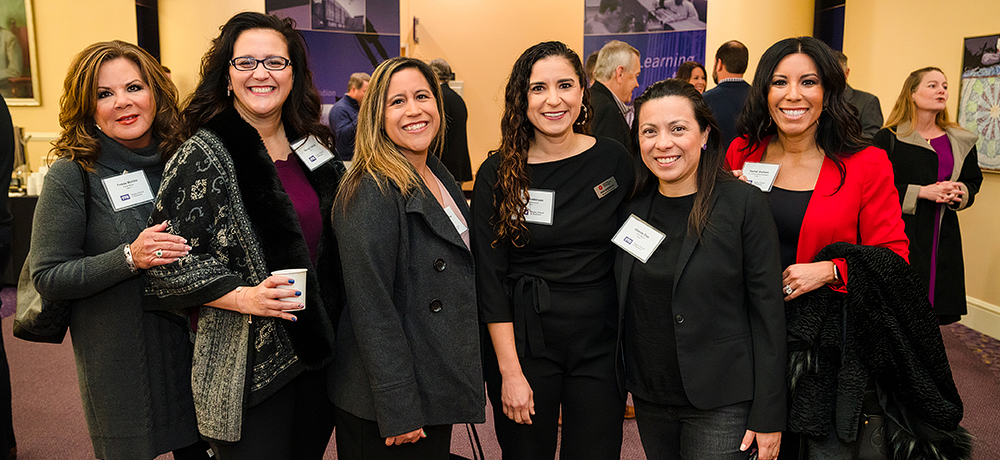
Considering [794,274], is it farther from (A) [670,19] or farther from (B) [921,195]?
(A) [670,19]

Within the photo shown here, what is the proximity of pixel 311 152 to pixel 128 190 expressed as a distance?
0.52m

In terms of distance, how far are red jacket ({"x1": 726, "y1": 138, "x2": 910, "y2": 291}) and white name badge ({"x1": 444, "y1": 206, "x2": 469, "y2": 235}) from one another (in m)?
0.99

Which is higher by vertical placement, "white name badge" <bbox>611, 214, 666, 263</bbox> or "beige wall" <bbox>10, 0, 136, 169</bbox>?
"beige wall" <bbox>10, 0, 136, 169</bbox>

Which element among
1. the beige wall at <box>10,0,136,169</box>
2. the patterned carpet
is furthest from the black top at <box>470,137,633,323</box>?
the beige wall at <box>10,0,136,169</box>

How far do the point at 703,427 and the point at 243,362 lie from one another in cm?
122

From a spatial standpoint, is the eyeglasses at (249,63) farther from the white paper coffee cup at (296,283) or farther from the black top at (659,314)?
the black top at (659,314)

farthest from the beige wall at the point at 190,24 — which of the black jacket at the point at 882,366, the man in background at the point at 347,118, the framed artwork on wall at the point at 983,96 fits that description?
the black jacket at the point at 882,366

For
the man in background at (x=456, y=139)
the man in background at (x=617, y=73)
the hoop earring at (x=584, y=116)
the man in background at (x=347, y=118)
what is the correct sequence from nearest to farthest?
the hoop earring at (x=584, y=116), the man in background at (x=617, y=73), the man in background at (x=456, y=139), the man in background at (x=347, y=118)

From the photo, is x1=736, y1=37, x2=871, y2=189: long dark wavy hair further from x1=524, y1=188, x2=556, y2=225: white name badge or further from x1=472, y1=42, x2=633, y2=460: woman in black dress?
x1=524, y1=188, x2=556, y2=225: white name badge

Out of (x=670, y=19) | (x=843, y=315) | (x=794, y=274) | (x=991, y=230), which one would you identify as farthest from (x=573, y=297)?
(x=670, y=19)

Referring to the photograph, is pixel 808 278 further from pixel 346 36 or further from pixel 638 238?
pixel 346 36

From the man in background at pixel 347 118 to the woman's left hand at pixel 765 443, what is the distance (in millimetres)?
5021

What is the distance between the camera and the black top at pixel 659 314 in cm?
172

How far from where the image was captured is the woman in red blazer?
6.03 ft
